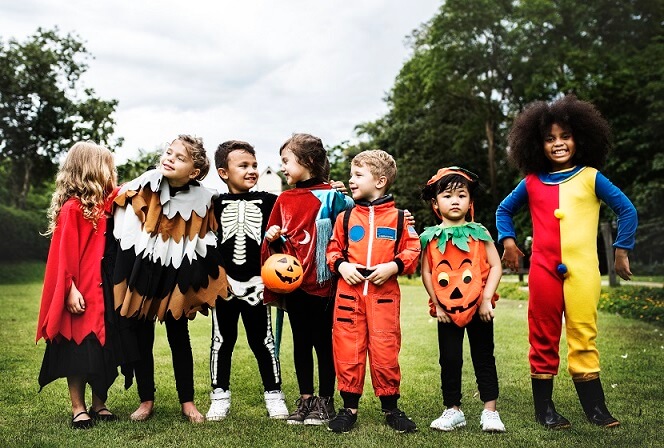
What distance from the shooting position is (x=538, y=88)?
23.6 m

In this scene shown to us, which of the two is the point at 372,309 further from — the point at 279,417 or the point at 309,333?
the point at 279,417

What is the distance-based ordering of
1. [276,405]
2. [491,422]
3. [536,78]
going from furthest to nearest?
[536,78] < [276,405] < [491,422]

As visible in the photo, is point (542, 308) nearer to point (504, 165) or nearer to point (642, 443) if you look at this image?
point (642, 443)

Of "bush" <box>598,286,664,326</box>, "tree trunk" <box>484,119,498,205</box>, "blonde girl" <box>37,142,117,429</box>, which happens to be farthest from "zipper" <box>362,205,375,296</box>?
"tree trunk" <box>484,119,498,205</box>

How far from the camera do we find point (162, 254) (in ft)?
14.0

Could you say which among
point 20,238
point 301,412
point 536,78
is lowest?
point 301,412

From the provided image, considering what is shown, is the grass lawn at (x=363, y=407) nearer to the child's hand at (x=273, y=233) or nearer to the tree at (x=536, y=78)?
the child's hand at (x=273, y=233)

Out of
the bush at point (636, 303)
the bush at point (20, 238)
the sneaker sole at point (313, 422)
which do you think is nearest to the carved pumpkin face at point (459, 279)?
the sneaker sole at point (313, 422)

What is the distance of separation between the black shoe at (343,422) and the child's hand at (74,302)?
1.74 metres

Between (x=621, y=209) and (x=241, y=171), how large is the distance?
2.53 m

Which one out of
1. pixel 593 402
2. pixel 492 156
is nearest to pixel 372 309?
pixel 593 402

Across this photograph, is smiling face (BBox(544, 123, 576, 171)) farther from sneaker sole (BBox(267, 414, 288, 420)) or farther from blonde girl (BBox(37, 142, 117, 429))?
blonde girl (BBox(37, 142, 117, 429))

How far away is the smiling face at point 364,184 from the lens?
421 centimetres

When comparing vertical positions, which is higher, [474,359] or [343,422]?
[474,359]
